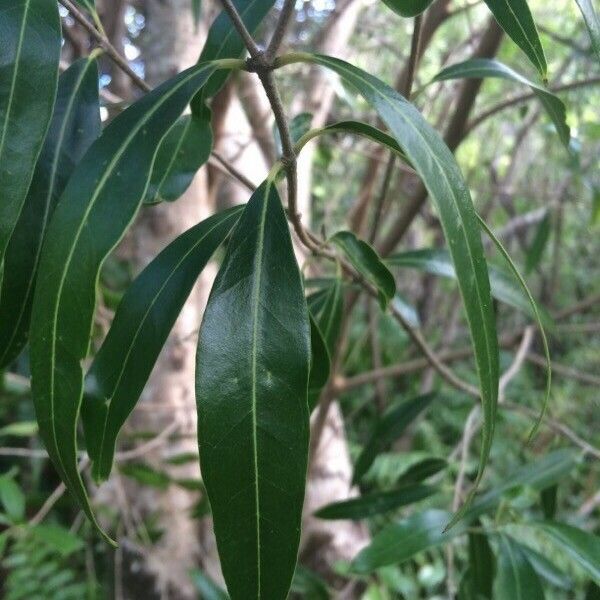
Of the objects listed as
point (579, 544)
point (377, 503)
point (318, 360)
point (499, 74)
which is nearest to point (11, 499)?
point (377, 503)

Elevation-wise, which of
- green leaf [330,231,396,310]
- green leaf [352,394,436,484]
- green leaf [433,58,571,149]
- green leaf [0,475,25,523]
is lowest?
green leaf [0,475,25,523]

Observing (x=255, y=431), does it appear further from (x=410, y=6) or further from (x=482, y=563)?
(x=482, y=563)

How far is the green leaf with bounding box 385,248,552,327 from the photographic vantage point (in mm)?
677

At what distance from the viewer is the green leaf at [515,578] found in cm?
55

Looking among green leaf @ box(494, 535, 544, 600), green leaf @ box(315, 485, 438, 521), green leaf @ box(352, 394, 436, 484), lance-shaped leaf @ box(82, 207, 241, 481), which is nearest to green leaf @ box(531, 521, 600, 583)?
green leaf @ box(494, 535, 544, 600)

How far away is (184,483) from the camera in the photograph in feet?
3.36

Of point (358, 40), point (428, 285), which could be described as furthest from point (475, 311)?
point (428, 285)

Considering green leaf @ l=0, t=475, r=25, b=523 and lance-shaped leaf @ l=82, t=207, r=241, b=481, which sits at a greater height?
lance-shaped leaf @ l=82, t=207, r=241, b=481

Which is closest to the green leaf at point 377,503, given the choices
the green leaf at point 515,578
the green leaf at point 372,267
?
the green leaf at point 515,578

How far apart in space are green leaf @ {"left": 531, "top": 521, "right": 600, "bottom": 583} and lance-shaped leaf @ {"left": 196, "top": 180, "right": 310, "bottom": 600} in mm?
358

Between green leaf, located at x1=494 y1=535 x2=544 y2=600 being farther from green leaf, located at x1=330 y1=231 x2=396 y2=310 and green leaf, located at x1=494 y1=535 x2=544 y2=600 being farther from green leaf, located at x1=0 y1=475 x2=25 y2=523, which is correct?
green leaf, located at x1=0 y1=475 x2=25 y2=523

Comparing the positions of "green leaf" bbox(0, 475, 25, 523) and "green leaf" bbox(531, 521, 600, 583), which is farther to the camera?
"green leaf" bbox(0, 475, 25, 523)

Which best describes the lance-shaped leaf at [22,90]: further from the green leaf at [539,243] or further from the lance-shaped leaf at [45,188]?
the green leaf at [539,243]

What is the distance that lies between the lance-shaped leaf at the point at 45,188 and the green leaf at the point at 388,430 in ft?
1.86
